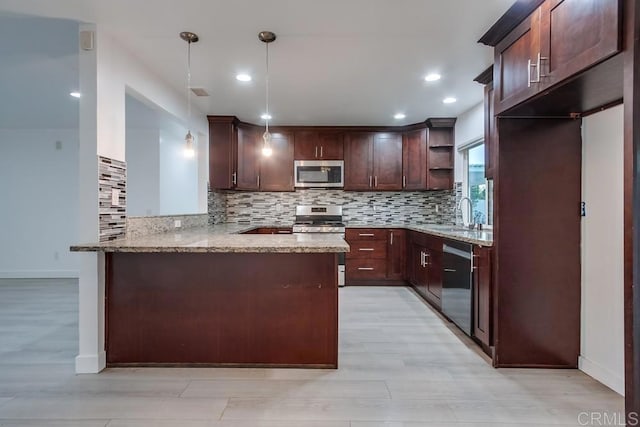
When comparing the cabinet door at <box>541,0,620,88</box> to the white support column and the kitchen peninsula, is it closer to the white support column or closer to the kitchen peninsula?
the kitchen peninsula

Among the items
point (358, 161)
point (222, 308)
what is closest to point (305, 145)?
point (358, 161)

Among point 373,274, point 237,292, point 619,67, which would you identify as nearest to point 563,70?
point 619,67

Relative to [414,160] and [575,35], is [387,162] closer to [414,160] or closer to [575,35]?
[414,160]

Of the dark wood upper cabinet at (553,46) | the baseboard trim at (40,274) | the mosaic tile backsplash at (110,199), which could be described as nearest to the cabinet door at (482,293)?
the dark wood upper cabinet at (553,46)

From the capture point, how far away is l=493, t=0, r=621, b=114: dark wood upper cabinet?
1401 millimetres

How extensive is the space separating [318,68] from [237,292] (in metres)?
1.95

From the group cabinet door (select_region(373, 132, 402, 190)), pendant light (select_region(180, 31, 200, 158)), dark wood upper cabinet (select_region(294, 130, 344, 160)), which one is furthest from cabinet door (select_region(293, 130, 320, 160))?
pendant light (select_region(180, 31, 200, 158))

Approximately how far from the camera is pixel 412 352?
2.56 metres

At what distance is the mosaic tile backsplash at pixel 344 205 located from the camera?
5.27 metres

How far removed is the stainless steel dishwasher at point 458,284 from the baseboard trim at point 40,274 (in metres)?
5.34

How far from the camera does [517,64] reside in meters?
2.10

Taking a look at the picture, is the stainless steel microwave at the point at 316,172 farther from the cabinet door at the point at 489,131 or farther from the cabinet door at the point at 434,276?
the cabinet door at the point at 489,131

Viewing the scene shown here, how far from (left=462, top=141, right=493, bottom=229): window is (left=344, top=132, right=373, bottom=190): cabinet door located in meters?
1.28

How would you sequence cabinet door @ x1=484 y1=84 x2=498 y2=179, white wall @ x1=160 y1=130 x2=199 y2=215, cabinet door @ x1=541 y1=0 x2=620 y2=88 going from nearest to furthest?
cabinet door @ x1=541 y1=0 x2=620 y2=88
cabinet door @ x1=484 y1=84 x2=498 y2=179
white wall @ x1=160 y1=130 x2=199 y2=215
